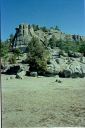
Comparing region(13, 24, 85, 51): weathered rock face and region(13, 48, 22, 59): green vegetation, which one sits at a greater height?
region(13, 24, 85, 51): weathered rock face

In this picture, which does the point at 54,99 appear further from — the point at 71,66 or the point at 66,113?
the point at 71,66

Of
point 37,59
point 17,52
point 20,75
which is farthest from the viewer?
point 17,52

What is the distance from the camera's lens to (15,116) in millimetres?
2666

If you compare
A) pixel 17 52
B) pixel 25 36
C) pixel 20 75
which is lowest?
pixel 20 75

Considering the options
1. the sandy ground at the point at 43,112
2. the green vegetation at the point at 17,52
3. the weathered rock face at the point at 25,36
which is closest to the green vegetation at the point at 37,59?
the weathered rock face at the point at 25,36

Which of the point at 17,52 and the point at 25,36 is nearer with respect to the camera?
the point at 17,52

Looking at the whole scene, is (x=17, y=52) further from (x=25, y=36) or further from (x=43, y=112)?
(x=43, y=112)

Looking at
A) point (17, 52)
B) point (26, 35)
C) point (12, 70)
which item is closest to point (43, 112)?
point (12, 70)

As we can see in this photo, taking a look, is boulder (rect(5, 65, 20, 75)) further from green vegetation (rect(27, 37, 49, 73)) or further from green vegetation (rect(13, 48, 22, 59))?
green vegetation (rect(13, 48, 22, 59))

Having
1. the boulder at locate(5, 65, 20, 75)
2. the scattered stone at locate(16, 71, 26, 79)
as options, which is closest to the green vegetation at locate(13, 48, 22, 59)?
the boulder at locate(5, 65, 20, 75)

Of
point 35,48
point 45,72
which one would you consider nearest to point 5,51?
point 35,48

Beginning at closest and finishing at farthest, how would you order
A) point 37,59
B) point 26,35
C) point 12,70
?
→ point 37,59, point 12,70, point 26,35

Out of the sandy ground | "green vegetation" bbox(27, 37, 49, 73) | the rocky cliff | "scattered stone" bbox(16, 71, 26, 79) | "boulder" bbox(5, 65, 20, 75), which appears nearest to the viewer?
the sandy ground

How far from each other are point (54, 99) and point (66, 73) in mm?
3177
